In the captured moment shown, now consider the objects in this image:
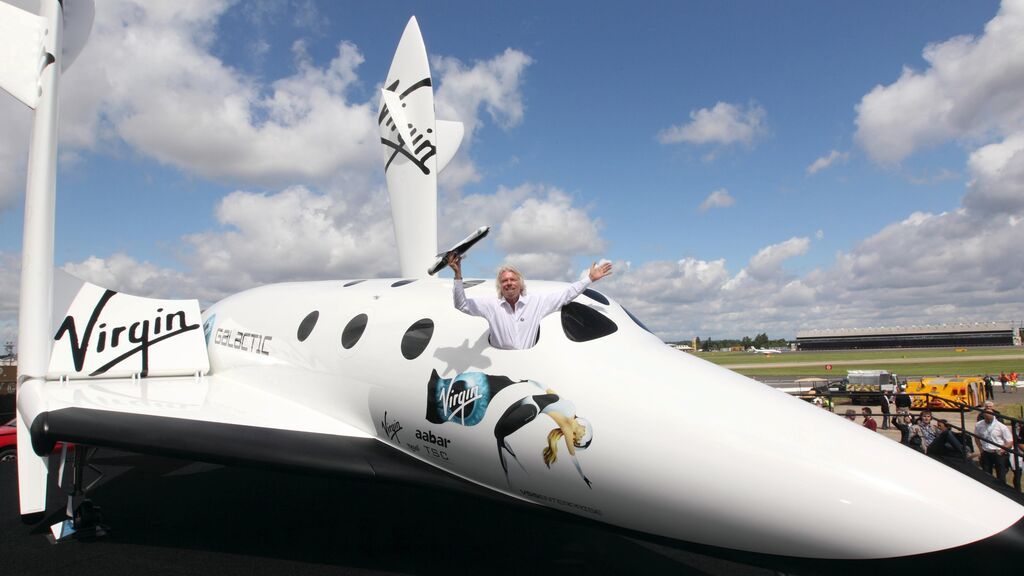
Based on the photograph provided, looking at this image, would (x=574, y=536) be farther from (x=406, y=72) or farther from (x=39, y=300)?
(x=406, y=72)

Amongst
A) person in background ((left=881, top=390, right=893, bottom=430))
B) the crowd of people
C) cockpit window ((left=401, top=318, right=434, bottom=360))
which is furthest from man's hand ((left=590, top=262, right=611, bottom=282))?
person in background ((left=881, top=390, right=893, bottom=430))

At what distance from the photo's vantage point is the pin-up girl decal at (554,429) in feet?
13.4

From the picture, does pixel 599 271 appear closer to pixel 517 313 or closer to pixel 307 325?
pixel 517 313

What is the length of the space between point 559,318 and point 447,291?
1547 millimetres

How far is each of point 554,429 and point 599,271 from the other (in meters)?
1.30

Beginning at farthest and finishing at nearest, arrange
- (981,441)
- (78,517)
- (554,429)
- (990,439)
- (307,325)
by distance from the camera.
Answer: (981,441) → (990,439) → (78,517) → (307,325) → (554,429)

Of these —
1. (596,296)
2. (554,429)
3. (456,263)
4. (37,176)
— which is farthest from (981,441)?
(37,176)

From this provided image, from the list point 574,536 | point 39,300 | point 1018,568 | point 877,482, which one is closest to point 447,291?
point 574,536

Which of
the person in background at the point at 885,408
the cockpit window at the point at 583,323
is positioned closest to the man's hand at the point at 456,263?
the cockpit window at the point at 583,323

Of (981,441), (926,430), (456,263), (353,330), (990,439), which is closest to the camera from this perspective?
(456,263)

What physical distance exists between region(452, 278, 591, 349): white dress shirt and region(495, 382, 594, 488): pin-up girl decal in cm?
50

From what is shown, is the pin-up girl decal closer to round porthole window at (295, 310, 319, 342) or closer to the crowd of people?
round porthole window at (295, 310, 319, 342)

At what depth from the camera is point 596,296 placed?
5.29 metres

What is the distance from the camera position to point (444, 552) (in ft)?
20.7
